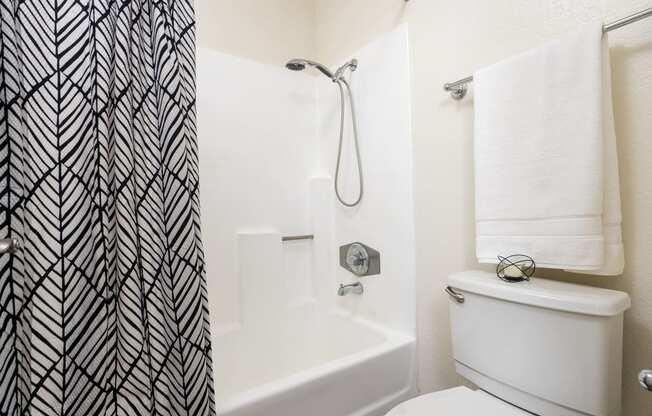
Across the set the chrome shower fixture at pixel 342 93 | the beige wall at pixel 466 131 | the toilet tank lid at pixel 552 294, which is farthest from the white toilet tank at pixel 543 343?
the chrome shower fixture at pixel 342 93

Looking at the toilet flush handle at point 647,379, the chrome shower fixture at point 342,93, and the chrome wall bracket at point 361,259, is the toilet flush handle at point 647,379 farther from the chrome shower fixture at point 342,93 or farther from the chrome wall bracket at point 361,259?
the chrome shower fixture at point 342,93

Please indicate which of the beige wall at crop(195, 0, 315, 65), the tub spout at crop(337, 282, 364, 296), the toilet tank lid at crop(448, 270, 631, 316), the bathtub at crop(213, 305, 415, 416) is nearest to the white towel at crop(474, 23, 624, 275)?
the toilet tank lid at crop(448, 270, 631, 316)

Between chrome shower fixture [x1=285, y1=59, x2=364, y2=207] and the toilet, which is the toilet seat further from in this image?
chrome shower fixture [x1=285, y1=59, x2=364, y2=207]

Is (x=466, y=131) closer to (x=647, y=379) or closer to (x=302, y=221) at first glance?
(x=647, y=379)

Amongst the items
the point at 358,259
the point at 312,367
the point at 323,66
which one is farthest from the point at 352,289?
the point at 323,66

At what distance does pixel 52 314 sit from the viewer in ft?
2.31

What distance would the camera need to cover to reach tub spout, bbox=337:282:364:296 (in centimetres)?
169

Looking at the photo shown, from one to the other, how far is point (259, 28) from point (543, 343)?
1.93 meters

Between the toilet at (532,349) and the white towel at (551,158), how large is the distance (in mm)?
101

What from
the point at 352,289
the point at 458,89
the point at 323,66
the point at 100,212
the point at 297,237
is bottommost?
the point at 352,289

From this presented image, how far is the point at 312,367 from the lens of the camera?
1463mm

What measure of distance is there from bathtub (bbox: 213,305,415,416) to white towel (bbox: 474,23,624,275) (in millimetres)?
609

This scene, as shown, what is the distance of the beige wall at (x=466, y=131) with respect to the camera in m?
0.86

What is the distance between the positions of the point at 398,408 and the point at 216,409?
52cm
